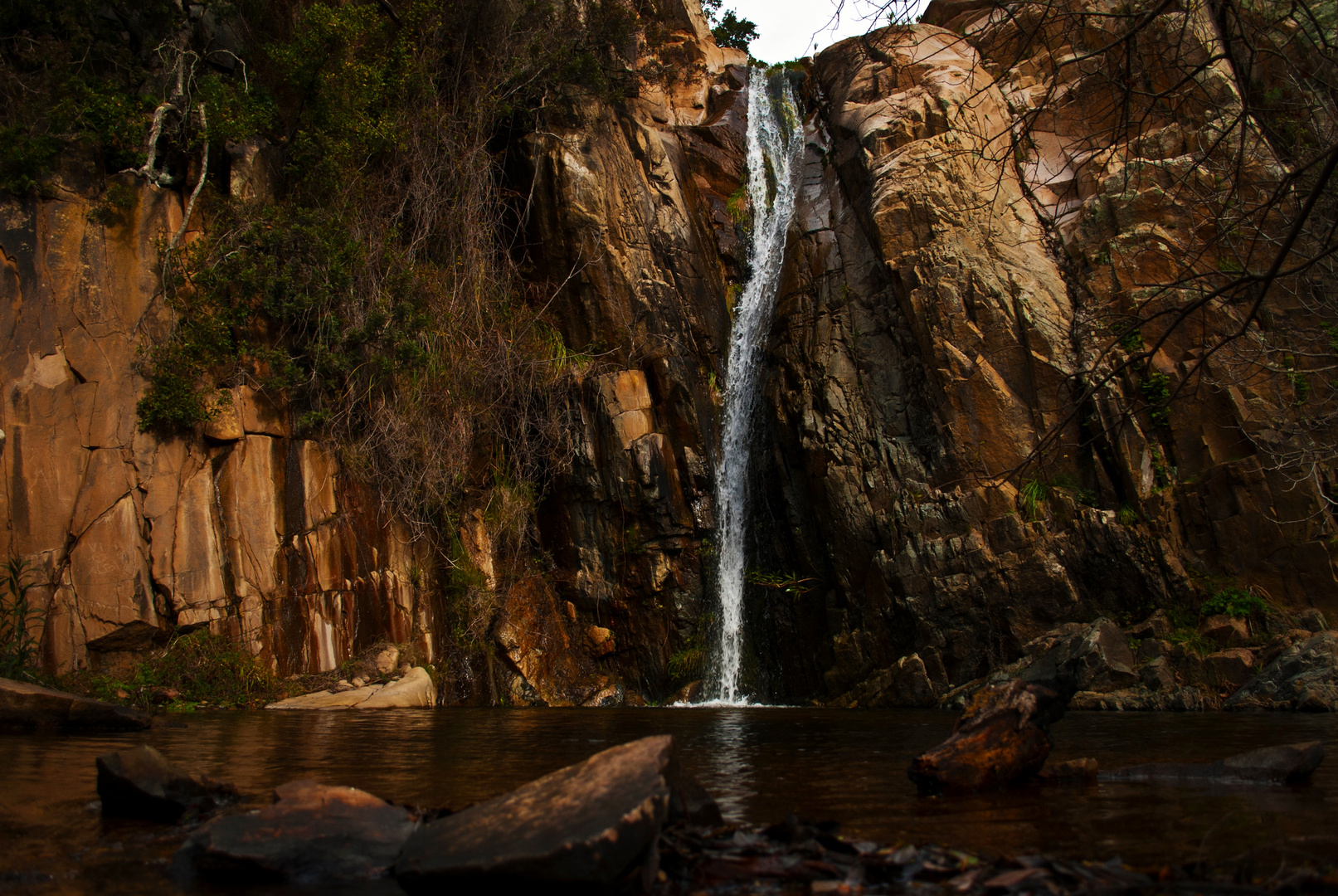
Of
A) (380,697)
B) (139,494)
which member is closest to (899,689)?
(380,697)

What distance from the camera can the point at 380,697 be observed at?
10.0 metres

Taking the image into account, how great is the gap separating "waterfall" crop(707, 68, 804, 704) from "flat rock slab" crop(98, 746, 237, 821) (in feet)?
30.1

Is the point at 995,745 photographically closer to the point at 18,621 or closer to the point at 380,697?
the point at 380,697

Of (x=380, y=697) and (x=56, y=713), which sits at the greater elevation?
(x=56, y=713)

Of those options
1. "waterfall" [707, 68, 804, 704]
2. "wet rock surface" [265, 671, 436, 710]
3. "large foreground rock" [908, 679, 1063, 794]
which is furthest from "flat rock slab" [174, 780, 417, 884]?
"waterfall" [707, 68, 804, 704]

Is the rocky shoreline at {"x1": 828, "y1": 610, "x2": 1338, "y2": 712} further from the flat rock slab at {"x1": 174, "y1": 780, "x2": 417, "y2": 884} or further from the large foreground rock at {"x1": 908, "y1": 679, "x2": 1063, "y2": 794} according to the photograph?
the flat rock slab at {"x1": 174, "y1": 780, "x2": 417, "y2": 884}

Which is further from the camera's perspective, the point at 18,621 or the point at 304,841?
the point at 18,621

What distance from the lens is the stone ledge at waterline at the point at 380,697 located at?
9734mm

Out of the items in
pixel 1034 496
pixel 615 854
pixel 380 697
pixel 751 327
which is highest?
pixel 751 327

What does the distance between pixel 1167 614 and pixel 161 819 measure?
10.4 metres

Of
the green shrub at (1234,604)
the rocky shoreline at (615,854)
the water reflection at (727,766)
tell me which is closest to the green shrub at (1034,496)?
the green shrub at (1234,604)

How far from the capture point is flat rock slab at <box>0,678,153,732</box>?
21.2 ft

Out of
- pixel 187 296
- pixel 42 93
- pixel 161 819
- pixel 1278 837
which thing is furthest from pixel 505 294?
pixel 1278 837

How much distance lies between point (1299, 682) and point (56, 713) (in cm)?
1118
